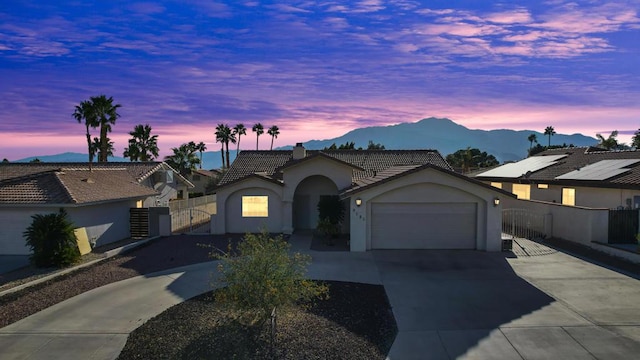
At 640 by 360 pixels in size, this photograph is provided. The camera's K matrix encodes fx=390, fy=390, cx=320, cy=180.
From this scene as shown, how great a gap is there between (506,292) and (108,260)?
14.2 m

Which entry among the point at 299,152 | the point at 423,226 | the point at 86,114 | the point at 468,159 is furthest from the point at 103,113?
the point at 468,159

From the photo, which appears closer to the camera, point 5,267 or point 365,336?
point 365,336

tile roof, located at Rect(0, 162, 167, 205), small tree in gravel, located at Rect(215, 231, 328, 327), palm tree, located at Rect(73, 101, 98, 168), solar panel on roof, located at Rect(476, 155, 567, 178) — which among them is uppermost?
palm tree, located at Rect(73, 101, 98, 168)

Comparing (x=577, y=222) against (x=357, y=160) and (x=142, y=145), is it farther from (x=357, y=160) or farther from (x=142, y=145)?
(x=142, y=145)

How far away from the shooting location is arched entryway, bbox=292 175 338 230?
22391mm

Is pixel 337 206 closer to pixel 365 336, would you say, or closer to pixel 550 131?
pixel 365 336

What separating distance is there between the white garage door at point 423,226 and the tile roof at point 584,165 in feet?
25.3

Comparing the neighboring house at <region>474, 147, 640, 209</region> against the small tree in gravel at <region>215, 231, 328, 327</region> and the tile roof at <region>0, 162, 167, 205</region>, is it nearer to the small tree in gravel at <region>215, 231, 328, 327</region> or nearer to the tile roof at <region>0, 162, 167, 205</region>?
the small tree in gravel at <region>215, 231, 328, 327</region>

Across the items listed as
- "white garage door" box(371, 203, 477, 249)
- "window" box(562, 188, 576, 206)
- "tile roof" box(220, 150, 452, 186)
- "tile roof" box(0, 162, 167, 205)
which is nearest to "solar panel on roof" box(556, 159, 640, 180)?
"window" box(562, 188, 576, 206)

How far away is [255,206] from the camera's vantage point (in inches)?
829

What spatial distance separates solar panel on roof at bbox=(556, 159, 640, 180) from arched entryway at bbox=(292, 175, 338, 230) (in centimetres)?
1336

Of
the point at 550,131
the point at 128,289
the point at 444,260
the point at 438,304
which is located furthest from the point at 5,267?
the point at 550,131

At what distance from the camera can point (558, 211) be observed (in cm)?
1877

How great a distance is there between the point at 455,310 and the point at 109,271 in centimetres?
1146
